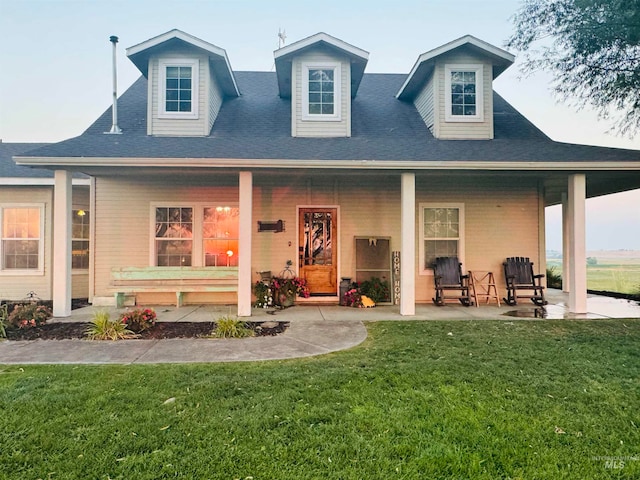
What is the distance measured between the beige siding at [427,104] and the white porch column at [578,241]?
3.17 metres

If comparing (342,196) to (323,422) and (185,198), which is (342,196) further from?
(323,422)

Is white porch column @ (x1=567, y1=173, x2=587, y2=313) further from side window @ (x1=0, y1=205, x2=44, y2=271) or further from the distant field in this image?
side window @ (x1=0, y1=205, x2=44, y2=271)

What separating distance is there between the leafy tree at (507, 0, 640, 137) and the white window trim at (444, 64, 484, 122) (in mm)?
1587

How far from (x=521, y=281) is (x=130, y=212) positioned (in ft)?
29.6

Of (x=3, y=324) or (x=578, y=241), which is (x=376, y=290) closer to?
(x=578, y=241)

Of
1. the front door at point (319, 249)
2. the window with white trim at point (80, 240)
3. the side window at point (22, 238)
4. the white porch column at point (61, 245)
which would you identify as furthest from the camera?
the window with white trim at point (80, 240)

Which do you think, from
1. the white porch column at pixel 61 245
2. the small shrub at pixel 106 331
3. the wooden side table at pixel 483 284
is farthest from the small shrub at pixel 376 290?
the white porch column at pixel 61 245

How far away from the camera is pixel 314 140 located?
7.59 metres

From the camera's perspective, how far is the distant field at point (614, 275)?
9.28m

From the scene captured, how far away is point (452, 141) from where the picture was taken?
25.5 ft

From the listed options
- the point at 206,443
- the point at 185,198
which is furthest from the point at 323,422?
the point at 185,198

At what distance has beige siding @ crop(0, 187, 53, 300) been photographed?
27.1 ft

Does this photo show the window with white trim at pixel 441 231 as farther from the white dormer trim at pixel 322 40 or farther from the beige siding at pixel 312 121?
the white dormer trim at pixel 322 40

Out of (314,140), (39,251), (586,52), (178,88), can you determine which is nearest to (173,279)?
(39,251)
